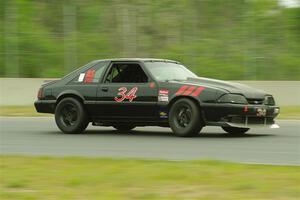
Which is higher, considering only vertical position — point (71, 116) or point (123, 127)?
point (71, 116)

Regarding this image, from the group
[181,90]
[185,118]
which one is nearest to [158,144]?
[185,118]

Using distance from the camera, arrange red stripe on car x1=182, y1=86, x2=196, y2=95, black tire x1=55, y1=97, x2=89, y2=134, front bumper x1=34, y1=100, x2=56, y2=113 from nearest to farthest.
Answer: red stripe on car x1=182, y1=86, x2=196, y2=95 → black tire x1=55, y1=97, x2=89, y2=134 → front bumper x1=34, y1=100, x2=56, y2=113

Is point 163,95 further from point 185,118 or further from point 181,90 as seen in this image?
point 185,118

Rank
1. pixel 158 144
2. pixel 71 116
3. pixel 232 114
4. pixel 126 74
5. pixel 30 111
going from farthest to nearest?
pixel 30 111 → pixel 71 116 → pixel 126 74 → pixel 232 114 → pixel 158 144

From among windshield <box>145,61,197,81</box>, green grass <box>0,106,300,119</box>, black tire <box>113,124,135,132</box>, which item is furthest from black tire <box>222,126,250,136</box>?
green grass <box>0,106,300,119</box>

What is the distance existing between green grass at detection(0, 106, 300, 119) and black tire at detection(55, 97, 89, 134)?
6173 mm

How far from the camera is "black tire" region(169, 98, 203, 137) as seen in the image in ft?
40.5

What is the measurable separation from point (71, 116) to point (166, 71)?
2043mm

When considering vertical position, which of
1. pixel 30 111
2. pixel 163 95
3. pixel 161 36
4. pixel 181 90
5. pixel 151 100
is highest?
pixel 161 36

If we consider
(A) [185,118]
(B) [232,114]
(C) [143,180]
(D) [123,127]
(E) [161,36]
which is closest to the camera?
(C) [143,180]

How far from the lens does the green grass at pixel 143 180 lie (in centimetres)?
684

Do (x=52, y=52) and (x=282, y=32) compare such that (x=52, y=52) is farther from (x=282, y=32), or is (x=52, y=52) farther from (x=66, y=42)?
(x=282, y=32)

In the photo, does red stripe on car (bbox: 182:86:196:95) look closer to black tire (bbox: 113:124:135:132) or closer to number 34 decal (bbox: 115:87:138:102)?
number 34 decal (bbox: 115:87:138:102)

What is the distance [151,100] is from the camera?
12914mm
